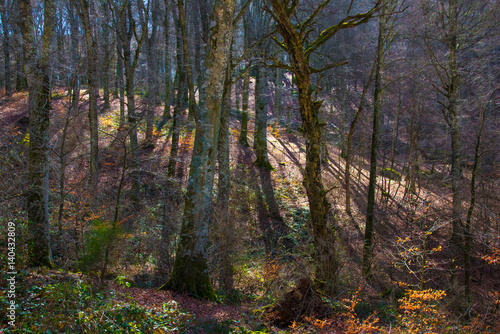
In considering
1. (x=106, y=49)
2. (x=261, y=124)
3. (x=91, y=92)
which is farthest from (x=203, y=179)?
(x=106, y=49)

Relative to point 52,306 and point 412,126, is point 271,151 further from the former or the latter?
point 52,306

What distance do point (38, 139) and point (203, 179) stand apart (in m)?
3.56

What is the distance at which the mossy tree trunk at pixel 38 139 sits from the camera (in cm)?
605

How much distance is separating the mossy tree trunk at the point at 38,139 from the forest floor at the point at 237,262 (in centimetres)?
29

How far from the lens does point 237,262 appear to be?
8.16m

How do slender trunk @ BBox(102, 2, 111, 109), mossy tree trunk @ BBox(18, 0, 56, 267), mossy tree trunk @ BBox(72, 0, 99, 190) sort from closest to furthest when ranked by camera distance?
mossy tree trunk @ BBox(18, 0, 56, 267), mossy tree trunk @ BBox(72, 0, 99, 190), slender trunk @ BBox(102, 2, 111, 109)

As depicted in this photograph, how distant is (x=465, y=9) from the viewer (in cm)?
1255

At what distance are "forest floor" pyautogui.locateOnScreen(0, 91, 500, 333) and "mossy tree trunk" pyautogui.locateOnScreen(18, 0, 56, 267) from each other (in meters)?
0.29

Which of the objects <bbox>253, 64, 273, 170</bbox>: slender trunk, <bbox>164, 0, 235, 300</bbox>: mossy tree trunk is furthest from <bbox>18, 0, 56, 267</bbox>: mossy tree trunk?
<bbox>253, 64, 273, 170</bbox>: slender trunk

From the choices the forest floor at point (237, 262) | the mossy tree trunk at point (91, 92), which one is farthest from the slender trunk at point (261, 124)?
the mossy tree trunk at point (91, 92)

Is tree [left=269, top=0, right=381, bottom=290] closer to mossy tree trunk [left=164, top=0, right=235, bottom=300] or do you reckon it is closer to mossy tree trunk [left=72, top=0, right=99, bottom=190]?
mossy tree trunk [left=164, top=0, right=235, bottom=300]

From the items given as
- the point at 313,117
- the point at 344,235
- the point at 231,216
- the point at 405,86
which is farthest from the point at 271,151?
the point at 313,117

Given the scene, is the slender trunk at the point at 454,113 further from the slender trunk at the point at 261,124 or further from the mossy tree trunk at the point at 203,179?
the mossy tree trunk at the point at 203,179

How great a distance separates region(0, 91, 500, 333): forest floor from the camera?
4148 mm
